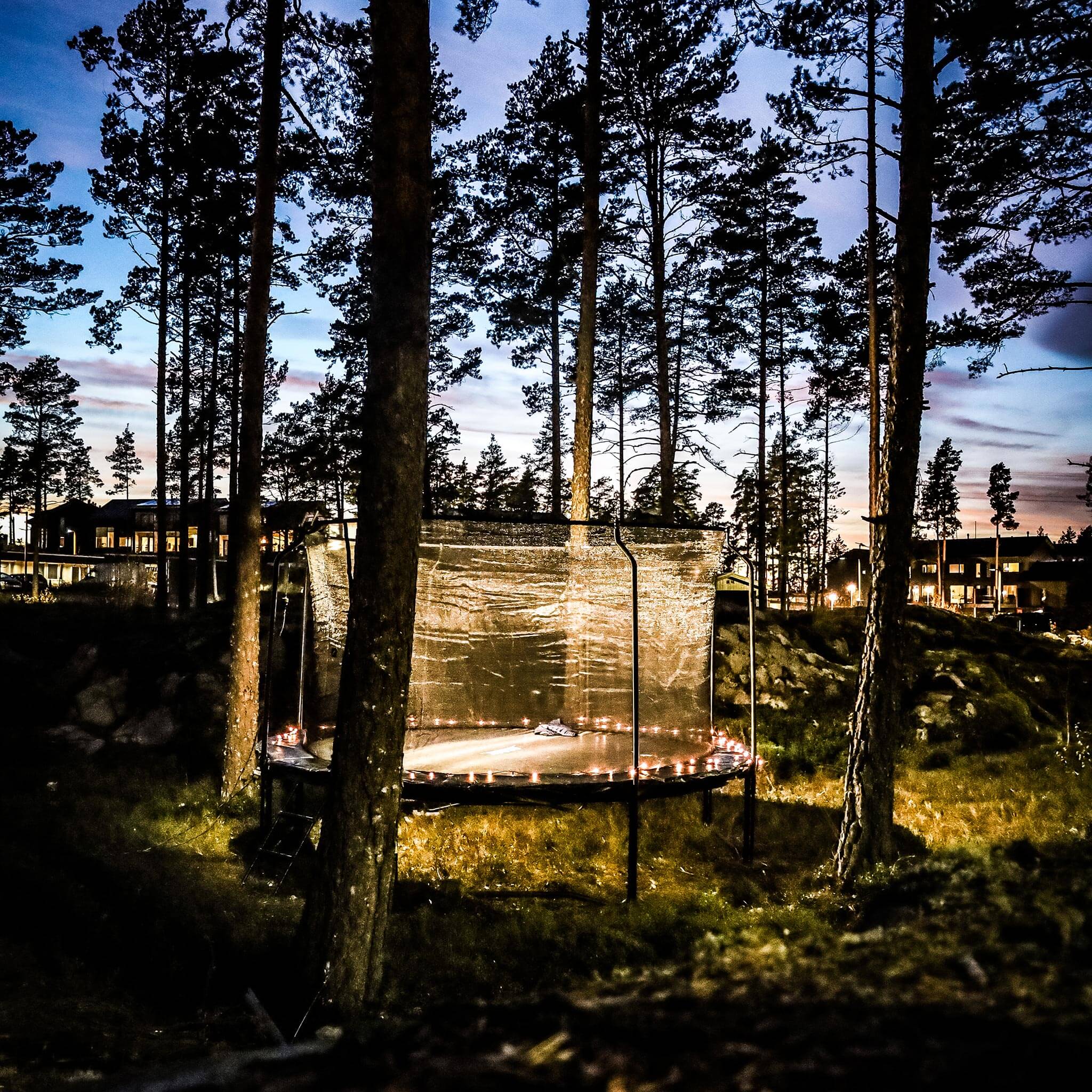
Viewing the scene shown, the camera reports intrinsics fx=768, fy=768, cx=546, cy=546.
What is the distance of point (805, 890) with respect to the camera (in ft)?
19.9

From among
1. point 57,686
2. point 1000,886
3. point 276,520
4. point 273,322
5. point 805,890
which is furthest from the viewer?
point 276,520

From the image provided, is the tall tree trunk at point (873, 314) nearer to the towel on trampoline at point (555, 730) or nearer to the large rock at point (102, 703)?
the towel on trampoline at point (555, 730)

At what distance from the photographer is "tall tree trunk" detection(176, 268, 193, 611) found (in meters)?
16.5

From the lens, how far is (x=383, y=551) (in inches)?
167

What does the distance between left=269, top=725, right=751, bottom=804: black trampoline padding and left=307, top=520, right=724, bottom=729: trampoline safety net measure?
26 centimetres

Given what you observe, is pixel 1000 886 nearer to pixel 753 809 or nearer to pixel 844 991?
pixel 844 991

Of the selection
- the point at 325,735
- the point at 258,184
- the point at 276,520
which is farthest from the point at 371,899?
the point at 276,520

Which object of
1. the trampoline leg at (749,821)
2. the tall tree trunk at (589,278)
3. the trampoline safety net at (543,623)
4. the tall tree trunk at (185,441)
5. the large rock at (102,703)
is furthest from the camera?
the tall tree trunk at (185,441)

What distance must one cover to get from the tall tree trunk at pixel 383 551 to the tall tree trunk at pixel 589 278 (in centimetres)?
577

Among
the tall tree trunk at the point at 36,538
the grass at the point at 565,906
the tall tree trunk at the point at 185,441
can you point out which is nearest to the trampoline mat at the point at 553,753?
the grass at the point at 565,906

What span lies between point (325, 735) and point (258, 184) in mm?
6142

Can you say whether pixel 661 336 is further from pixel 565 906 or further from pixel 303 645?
pixel 565 906

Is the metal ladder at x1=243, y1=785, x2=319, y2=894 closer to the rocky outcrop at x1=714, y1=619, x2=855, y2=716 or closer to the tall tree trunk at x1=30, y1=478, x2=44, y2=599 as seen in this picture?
the rocky outcrop at x1=714, y1=619, x2=855, y2=716

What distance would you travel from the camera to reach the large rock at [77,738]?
34.6 feet
